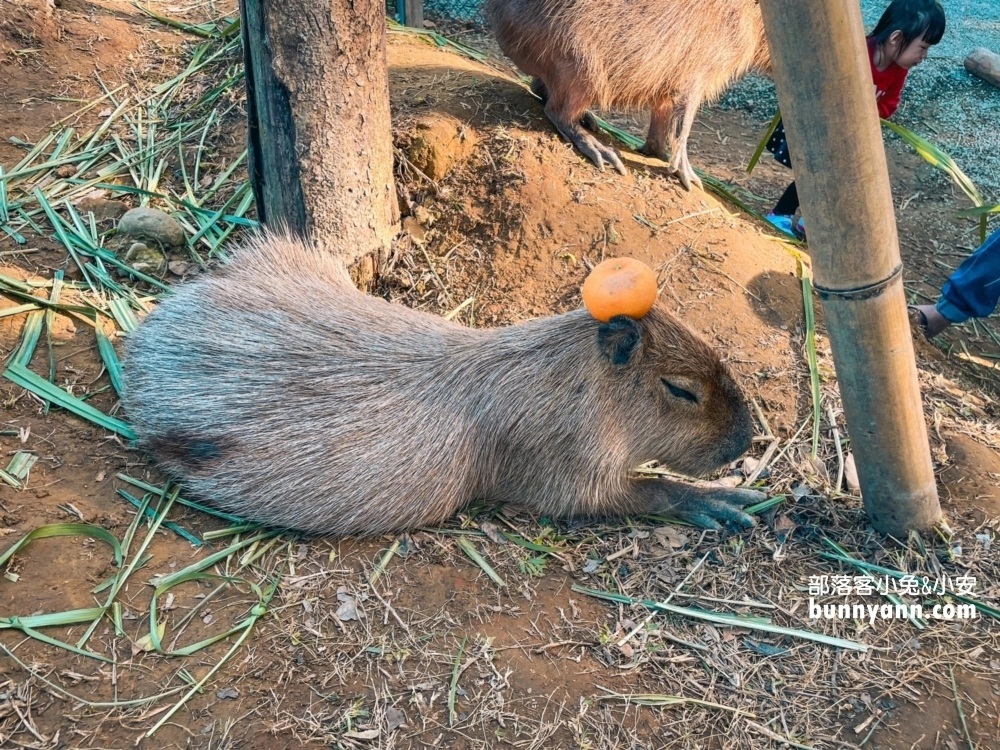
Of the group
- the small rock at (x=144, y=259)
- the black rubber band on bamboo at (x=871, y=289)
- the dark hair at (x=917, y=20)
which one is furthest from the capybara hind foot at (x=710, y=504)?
the dark hair at (x=917, y=20)

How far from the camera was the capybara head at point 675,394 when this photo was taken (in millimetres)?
2811

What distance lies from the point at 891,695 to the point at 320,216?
2.68 metres

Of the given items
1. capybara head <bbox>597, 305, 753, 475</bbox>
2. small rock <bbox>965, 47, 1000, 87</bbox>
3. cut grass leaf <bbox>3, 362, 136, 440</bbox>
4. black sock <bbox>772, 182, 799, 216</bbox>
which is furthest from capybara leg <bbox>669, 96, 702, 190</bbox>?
small rock <bbox>965, 47, 1000, 87</bbox>

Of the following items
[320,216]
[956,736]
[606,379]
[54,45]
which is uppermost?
[54,45]

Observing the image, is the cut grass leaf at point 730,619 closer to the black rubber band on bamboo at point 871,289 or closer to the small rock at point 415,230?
the black rubber band on bamboo at point 871,289

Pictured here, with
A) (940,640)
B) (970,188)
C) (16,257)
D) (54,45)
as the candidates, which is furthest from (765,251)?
(54,45)

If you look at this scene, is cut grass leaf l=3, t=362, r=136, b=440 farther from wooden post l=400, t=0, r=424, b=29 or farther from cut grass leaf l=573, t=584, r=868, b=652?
wooden post l=400, t=0, r=424, b=29

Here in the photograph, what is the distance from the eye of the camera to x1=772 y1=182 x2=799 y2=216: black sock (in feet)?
17.1

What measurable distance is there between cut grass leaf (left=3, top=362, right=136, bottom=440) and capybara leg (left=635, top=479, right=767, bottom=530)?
190 cm

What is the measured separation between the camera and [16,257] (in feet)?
11.8

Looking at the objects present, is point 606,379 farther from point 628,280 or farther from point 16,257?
point 16,257

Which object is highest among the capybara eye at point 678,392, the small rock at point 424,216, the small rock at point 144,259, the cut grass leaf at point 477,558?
the small rock at point 424,216

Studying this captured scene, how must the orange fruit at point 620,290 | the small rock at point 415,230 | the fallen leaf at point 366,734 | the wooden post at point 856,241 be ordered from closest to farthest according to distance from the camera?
1. the wooden post at point 856,241
2. the fallen leaf at point 366,734
3. the orange fruit at point 620,290
4. the small rock at point 415,230

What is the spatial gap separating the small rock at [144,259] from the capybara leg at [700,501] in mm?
2353
